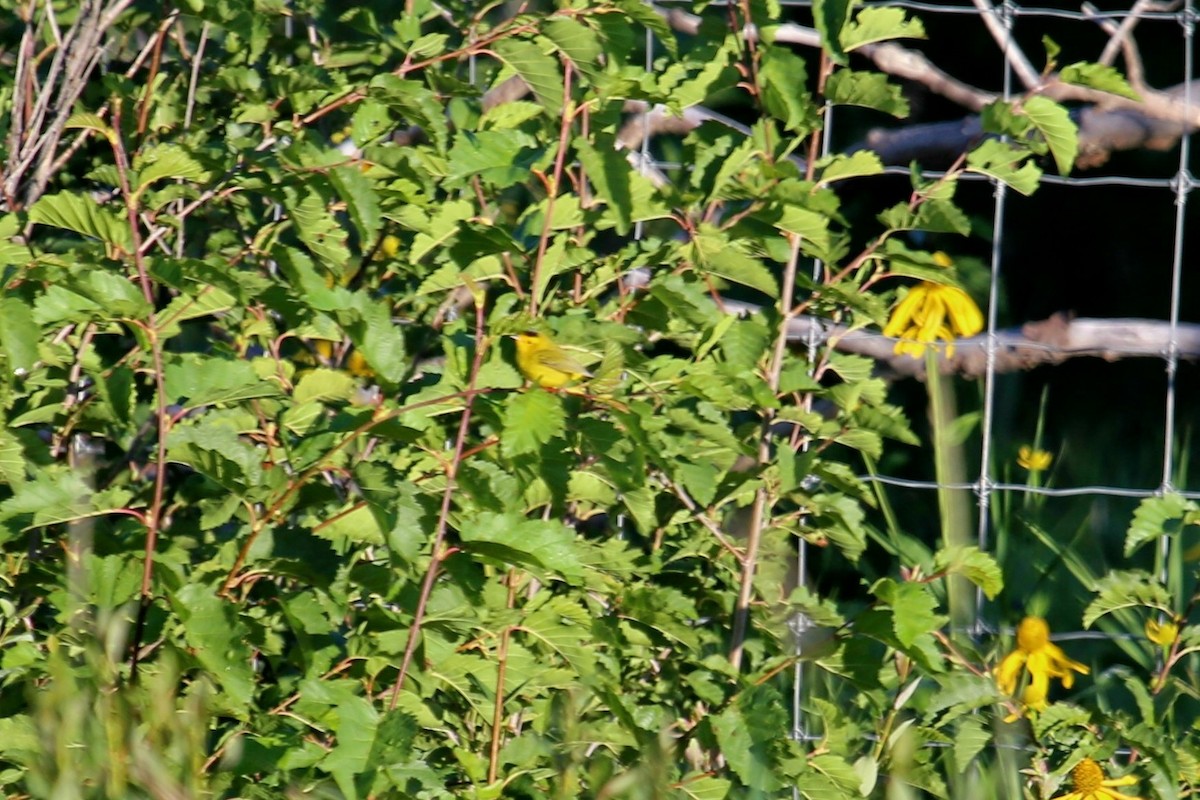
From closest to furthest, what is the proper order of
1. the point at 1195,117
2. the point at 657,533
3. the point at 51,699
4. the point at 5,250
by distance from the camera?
the point at 51,699 < the point at 5,250 < the point at 657,533 < the point at 1195,117

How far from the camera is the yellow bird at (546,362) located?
149 centimetres

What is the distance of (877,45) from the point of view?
2.86m

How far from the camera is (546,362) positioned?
150 cm

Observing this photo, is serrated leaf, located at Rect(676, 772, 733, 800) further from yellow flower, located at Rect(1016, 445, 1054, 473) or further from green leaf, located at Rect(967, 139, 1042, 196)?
yellow flower, located at Rect(1016, 445, 1054, 473)

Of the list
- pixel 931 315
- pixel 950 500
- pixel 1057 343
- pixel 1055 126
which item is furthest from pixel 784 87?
pixel 1057 343

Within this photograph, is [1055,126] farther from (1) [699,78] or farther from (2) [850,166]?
(1) [699,78]

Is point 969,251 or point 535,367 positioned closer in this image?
point 535,367

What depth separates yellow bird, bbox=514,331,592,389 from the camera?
149cm

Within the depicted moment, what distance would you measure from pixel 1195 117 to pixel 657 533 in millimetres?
1396

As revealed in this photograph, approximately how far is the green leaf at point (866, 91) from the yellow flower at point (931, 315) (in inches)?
26.6

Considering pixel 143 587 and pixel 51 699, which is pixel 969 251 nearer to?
pixel 143 587

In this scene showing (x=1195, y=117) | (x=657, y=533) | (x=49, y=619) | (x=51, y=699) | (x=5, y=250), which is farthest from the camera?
(x=1195, y=117)

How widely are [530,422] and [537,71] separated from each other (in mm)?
443

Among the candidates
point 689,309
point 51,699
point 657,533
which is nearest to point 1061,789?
point 657,533
